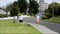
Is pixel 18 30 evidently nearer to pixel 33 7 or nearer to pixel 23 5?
pixel 33 7

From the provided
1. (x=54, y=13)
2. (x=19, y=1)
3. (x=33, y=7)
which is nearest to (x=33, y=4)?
(x=33, y=7)

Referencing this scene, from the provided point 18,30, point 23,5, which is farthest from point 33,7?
point 18,30

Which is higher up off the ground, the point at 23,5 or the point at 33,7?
the point at 23,5

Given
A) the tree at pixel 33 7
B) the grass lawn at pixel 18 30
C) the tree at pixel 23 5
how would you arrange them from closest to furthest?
the grass lawn at pixel 18 30, the tree at pixel 33 7, the tree at pixel 23 5

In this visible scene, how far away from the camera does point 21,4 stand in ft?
399

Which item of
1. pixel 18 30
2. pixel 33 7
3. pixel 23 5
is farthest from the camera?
pixel 23 5

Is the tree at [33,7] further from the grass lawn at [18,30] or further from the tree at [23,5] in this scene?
the grass lawn at [18,30]

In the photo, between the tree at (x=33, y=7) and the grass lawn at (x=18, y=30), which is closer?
the grass lawn at (x=18, y=30)

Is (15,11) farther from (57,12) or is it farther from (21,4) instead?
(21,4)

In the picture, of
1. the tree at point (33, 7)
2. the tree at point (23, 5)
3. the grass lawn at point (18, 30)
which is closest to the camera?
the grass lawn at point (18, 30)

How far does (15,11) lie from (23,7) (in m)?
71.6

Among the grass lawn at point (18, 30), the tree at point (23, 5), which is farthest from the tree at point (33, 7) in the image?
the grass lawn at point (18, 30)

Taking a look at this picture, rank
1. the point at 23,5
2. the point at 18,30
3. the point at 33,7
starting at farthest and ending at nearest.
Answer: the point at 23,5 → the point at 33,7 → the point at 18,30

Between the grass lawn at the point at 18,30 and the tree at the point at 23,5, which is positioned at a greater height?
the grass lawn at the point at 18,30
